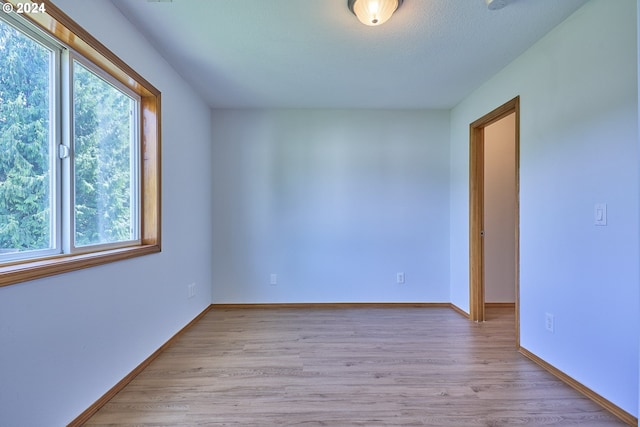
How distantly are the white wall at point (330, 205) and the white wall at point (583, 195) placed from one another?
1267 millimetres

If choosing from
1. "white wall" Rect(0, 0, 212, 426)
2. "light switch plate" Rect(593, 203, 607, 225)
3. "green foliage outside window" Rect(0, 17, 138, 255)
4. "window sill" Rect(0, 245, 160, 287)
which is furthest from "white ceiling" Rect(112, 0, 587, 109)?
"window sill" Rect(0, 245, 160, 287)

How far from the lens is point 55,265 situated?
139cm

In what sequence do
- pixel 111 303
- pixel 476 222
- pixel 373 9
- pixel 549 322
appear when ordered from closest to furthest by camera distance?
pixel 373 9, pixel 111 303, pixel 549 322, pixel 476 222

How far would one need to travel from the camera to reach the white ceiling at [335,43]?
1807 millimetres

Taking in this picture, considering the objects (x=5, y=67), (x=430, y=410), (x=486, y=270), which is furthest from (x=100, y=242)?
(x=486, y=270)

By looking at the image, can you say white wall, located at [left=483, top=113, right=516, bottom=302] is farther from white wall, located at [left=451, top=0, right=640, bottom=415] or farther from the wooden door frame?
white wall, located at [left=451, top=0, right=640, bottom=415]

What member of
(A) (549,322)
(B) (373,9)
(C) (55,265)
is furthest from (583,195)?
(C) (55,265)

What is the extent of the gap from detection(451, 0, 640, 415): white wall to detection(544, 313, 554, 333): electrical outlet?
29 millimetres

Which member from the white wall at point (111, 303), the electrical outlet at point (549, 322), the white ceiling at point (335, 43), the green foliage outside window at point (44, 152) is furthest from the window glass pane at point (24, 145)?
the electrical outlet at point (549, 322)

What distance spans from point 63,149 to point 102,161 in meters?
0.36

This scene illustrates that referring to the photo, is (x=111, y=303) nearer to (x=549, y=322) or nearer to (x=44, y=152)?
(x=44, y=152)

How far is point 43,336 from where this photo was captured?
4.41 ft

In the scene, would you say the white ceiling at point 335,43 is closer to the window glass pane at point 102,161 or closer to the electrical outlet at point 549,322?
the window glass pane at point 102,161

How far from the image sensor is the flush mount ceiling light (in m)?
1.67
